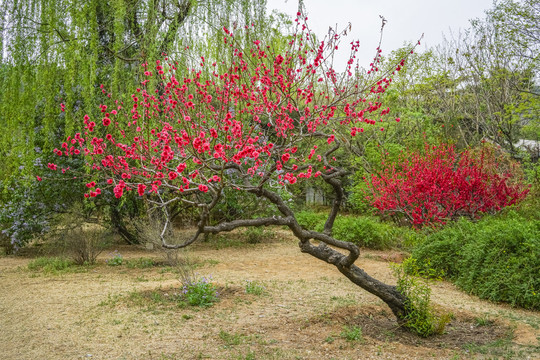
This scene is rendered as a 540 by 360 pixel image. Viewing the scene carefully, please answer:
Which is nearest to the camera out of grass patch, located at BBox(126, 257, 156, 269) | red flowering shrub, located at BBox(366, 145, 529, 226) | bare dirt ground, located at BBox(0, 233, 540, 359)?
bare dirt ground, located at BBox(0, 233, 540, 359)

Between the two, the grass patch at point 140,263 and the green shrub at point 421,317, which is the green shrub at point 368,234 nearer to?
the grass patch at point 140,263

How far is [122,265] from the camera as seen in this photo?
299 inches

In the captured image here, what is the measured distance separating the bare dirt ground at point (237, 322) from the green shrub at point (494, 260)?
0.19 metres

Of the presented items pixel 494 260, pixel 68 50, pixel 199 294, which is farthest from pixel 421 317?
pixel 68 50

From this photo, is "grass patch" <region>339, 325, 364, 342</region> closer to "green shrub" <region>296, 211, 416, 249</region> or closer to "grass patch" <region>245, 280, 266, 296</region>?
"grass patch" <region>245, 280, 266, 296</region>

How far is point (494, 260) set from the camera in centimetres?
526

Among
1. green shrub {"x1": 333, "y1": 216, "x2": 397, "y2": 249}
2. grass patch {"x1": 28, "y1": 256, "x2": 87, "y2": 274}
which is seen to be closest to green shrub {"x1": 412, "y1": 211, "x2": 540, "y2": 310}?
green shrub {"x1": 333, "y1": 216, "x2": 397, "y2": 249}

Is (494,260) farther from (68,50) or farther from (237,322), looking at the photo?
(68,50)

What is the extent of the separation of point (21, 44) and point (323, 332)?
640 cm

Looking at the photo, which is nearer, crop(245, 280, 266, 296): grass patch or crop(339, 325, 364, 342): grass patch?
crop(339, 325, 364, 342): grass patch

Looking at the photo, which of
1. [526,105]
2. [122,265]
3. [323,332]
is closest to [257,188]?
[323,332]

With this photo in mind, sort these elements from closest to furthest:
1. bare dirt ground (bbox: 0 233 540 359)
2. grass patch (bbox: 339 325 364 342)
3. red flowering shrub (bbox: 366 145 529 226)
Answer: bare dirt ground (bbox: 0 233 540 359) < grass patch (bbox: 339 325 364 342) < red flowering shrub (bbox: 366 145 529 226)

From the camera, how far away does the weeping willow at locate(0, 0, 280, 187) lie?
6555mm

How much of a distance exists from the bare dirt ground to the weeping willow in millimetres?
2482
